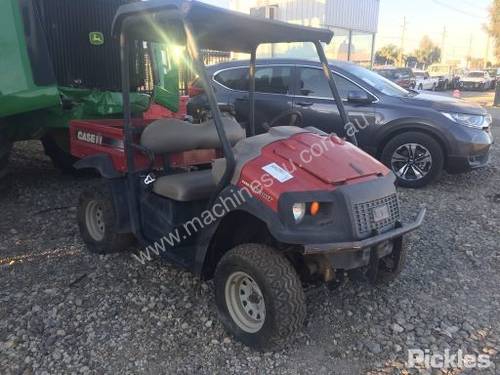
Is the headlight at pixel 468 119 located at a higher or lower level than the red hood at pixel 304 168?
lower

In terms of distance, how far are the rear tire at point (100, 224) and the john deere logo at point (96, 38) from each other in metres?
2.69

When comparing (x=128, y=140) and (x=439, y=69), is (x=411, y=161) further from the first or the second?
(x=439, y=69)

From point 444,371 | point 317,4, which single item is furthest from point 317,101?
point 317,4

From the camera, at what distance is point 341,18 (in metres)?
22.2

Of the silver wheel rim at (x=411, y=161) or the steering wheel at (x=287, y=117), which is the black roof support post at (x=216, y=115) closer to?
the steering wheel at (x=287, y=117)

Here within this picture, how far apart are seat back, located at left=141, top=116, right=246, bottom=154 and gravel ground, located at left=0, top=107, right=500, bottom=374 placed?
98 centimetres

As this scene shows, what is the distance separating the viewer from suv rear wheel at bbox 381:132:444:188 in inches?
221

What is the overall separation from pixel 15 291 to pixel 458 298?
3187 millimetres

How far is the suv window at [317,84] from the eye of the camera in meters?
5.89

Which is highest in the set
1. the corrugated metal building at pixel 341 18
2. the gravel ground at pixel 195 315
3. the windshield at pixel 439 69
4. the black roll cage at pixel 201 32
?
the corrugated metal building at pixel 341 18

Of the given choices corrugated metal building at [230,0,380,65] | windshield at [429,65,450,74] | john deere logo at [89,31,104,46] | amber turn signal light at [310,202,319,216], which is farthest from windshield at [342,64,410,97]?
windshield at [429,65,450,74]

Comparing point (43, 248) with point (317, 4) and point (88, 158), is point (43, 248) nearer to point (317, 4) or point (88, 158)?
point (88, 158)

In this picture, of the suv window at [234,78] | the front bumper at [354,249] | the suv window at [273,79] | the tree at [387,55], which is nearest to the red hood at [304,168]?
the front bumper at [354,249]

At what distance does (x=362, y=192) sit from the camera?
8.10 feet
